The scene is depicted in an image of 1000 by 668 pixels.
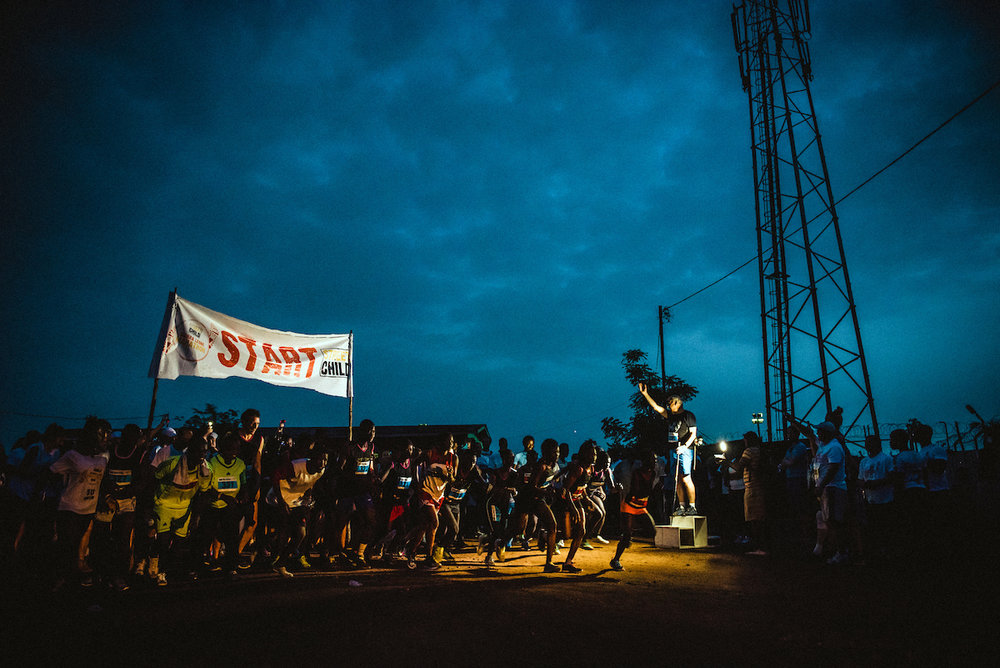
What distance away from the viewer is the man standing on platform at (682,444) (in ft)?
39.9

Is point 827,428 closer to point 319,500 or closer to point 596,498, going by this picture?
point 596,498

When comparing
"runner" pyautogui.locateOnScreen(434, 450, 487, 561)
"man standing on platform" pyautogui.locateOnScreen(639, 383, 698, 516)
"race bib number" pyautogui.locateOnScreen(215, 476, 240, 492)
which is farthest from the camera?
"man standing on platform" pyautogui.locateOnScreen(639, 383, 698, 516)

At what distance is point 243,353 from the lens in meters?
11.2

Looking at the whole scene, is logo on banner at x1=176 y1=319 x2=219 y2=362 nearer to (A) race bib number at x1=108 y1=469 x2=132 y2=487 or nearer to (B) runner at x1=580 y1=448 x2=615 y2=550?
(A) race bib number at x1=108 y1=469 x2=132 y2=487

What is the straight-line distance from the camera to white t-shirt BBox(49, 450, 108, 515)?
21.4 ft

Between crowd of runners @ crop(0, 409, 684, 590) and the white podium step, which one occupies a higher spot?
crowd of runners @ crop(0, 409, 684, 590)

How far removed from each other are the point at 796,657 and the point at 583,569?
5.05 meters

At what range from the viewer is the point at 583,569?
9.11m

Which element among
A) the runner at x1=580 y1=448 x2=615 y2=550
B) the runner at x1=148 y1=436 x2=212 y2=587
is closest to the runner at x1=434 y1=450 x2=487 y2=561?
the runner at x1=580 y1=448 x2=615 y2=550

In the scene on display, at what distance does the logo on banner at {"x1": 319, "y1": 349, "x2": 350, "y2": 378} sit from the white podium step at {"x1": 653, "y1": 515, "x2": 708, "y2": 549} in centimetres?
823

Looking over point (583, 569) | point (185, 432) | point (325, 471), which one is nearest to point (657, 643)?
point (583, 569)

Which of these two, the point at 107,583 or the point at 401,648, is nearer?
the point at 401,648

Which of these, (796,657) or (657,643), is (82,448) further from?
(796,657)

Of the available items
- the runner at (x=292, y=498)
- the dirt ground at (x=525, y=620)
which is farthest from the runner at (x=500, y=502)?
the runner at (x=292, y=498)
